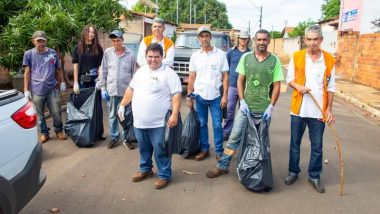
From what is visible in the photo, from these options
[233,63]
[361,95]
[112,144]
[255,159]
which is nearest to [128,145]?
[112,144]

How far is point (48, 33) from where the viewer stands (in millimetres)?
8297

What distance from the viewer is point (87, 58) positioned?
584 cm

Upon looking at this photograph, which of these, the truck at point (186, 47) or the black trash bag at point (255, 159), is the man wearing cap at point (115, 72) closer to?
the black trash bag at point (255, 159)

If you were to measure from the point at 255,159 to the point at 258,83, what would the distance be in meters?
0.92

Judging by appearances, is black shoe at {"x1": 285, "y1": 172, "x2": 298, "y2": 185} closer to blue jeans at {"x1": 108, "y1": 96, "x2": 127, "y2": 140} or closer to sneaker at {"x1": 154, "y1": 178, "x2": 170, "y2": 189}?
sneaker at {"x1": 154, "y1": 178, "x2": 170, "y2": 189}

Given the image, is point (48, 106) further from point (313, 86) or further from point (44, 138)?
point (313, 86)

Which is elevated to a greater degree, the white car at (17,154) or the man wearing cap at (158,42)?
the man wearing cap at (158,42)

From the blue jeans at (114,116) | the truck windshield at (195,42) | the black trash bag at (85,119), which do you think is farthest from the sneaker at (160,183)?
the truck windshield at (195,42)

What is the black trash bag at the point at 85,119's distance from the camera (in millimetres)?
5766

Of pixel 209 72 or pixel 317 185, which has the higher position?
pixel 209 72

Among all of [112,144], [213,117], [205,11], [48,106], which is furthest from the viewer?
[205,11]

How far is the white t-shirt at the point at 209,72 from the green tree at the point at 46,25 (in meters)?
4.47

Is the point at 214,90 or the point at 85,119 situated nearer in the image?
the point at 214,90

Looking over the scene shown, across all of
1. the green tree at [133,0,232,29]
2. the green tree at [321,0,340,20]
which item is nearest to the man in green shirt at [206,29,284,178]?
the green tree at [321,0,340,20]
